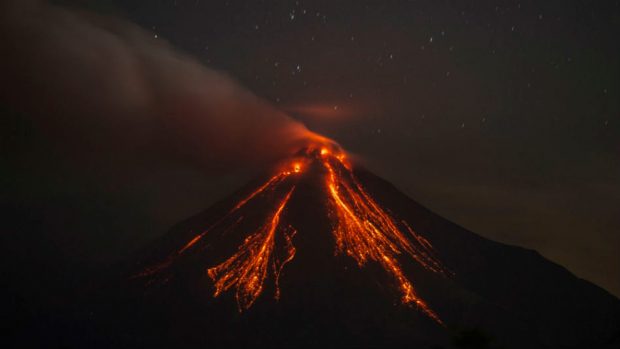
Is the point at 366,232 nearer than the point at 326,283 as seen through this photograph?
No

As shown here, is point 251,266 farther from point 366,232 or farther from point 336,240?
point 366,232

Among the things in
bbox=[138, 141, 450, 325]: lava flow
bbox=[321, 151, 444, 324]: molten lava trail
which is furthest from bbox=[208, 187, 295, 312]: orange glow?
bbox=[321, 151, 444, 324]: molten lava trail

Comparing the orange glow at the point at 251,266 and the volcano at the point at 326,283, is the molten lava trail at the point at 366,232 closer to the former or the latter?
the volcano at the point at 326,283

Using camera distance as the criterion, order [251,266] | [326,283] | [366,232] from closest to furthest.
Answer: [326,283], [251,266], [366,232]

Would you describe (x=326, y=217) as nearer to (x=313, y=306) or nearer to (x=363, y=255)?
(x=363, y=255)

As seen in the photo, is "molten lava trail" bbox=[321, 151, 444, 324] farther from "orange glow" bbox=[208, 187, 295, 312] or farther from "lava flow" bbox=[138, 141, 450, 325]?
"orange glow" bbox=[208, 187, 295, 312]

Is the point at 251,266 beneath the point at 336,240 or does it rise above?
beneath

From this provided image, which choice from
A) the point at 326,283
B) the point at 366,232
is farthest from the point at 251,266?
the point at 366,232
